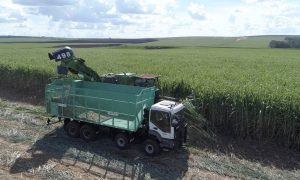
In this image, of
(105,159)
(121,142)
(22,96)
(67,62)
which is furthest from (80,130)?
(22,96)

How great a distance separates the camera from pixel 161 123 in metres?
10.6

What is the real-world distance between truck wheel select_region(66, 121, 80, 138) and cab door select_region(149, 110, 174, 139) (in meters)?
2.81

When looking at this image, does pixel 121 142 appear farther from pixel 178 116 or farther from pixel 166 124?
pixel 178 116

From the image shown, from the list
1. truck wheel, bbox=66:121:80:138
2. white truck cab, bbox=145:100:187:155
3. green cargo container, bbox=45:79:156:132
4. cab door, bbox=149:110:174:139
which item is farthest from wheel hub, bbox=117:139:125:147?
truck wheel, bbox=66:121:80:138

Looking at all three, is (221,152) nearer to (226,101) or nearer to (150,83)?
(226,101)

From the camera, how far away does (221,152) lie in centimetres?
1138

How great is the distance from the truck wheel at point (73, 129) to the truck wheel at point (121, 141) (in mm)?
1685

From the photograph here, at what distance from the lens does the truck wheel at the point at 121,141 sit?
1101 cm

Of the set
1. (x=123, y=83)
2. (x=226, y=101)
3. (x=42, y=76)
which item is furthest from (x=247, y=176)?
(x=42, y=76)

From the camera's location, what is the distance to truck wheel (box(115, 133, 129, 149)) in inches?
433

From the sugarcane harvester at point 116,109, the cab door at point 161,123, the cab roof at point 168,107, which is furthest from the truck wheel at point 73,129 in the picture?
the cab roof at point 168,107

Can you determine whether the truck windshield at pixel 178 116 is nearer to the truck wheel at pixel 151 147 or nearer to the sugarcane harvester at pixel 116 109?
the sugarcane harvester at pixel 116 109

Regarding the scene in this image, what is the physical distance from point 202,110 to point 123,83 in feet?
10.2

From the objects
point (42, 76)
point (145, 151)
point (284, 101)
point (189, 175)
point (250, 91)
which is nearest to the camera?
point (189, 175)
